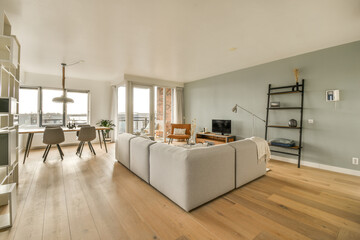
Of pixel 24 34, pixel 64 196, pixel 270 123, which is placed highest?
pixel 24 34

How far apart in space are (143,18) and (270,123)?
3760 millimetres

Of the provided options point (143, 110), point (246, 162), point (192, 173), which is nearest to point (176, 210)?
point (192, 173)

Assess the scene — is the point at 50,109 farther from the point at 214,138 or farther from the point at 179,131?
the point at 214,138

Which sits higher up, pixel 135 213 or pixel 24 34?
pixel 24 34

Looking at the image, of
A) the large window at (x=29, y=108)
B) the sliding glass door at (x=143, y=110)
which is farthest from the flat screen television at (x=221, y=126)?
the large window at (x=29, y=108)

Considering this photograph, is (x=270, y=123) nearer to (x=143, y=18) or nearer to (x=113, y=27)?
(x=143, y=18)

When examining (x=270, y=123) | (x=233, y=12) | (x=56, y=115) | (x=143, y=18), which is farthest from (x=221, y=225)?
(x=56, y=115)

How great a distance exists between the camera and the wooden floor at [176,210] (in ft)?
5.15

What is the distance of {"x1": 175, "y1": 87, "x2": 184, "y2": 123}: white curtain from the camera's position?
6.82 metres

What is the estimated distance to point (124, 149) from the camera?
11.4 ft

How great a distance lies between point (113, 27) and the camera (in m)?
2.58

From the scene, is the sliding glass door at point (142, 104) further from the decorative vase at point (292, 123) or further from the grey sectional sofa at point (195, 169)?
the decorative vase at point (292, 123)

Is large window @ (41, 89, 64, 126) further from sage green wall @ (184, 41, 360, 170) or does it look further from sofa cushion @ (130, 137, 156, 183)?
sage green wall @ (184, 41, 360, 170)

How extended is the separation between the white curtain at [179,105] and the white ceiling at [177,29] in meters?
2.66
